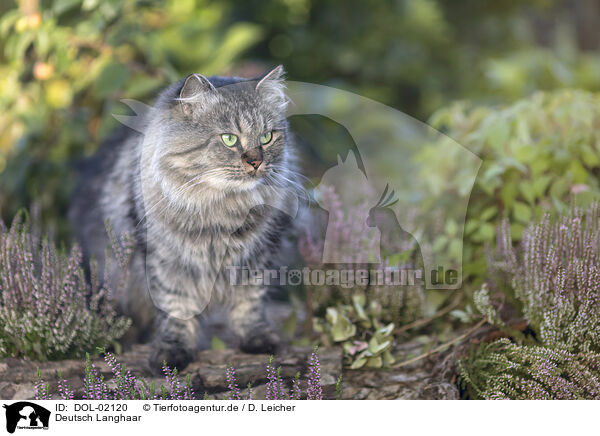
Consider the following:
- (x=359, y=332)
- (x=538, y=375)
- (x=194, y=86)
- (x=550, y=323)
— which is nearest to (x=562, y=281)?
(x=550, y=323)

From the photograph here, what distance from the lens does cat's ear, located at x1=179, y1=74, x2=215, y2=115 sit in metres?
1.49

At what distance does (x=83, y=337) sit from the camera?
1813mm

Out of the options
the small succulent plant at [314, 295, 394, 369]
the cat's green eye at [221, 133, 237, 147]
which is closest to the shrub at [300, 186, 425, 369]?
the small succulent plant at [314, 295, 394, 369]

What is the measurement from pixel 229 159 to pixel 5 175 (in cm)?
170

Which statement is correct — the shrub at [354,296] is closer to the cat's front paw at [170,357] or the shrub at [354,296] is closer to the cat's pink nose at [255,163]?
the cat's pink nose at [255,163]

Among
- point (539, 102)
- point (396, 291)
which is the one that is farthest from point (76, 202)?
point (539, 102)

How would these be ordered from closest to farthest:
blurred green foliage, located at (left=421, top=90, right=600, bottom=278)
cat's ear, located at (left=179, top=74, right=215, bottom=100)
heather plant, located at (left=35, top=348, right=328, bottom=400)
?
cat's ear, located at (left=179, top=74, right=215, bottom=100)
heather plant, located at (left=35, top=348, right=328, bottom=400)
blurred green foliage, located at (left=421, top=90, right=600, bottom=278)

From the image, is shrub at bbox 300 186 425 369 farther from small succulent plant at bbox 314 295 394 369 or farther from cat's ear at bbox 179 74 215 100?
cat's ear at bbox 179 74 215 100
